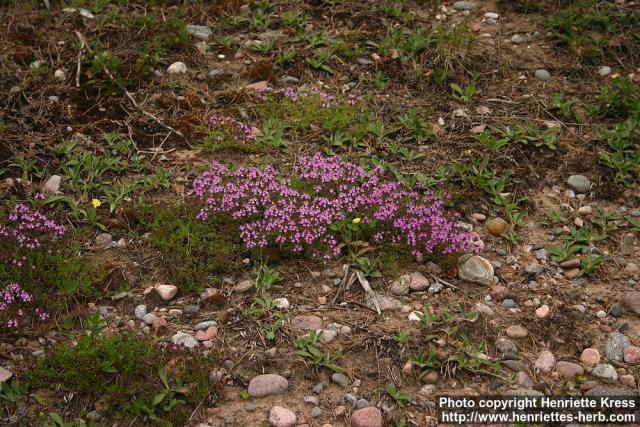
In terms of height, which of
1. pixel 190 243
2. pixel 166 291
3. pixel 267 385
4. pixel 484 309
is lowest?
pixel 484 309

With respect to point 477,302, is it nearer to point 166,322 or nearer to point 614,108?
point 166,322

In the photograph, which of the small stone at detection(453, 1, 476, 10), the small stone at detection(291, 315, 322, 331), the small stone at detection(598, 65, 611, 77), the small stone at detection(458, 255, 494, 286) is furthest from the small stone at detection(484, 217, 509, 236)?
the small stone at detection(453, 1, 476, 10)

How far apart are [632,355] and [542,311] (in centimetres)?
60

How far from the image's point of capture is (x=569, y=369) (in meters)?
4.06

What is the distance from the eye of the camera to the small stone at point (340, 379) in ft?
13.0

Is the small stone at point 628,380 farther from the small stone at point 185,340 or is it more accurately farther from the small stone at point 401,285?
the small stone at point 185,340

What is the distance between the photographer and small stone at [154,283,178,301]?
449cm

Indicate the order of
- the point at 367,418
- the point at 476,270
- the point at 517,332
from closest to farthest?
the point at 367,418, the point at 517,332, the point at 476,270

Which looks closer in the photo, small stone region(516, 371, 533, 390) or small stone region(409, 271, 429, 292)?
small stone region(516, 371, 533, 390)

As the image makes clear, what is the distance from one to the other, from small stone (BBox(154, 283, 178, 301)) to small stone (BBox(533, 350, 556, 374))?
7.85ft

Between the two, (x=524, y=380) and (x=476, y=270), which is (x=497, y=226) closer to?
(x=476, y=270)

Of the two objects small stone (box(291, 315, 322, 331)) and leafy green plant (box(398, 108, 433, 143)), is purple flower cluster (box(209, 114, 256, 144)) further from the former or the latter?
small stone (box(291, 315, 322, 331))

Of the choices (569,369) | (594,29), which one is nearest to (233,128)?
(569,369)

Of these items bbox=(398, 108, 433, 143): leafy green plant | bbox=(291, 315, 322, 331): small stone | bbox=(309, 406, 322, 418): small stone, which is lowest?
bbox=(309, 406, 322, 418): small stone
